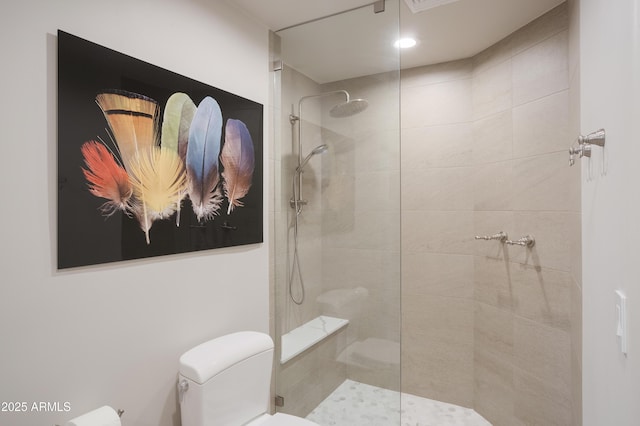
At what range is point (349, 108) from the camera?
2.06 metres

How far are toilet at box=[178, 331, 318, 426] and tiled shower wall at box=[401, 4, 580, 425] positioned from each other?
4.93ft

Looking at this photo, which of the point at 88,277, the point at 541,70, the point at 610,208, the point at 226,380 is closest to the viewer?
the point at 610,208

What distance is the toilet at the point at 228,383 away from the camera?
1463 mm

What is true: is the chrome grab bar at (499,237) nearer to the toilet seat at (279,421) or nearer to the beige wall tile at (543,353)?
the beige wall tile at (543,353)

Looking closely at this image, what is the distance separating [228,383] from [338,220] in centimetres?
107

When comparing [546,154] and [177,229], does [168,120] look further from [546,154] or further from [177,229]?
[546,154]

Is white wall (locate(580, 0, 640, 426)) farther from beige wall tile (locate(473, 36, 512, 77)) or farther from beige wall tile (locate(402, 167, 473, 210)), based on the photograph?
beige wall tile (locate(402, 167, 473, 210))

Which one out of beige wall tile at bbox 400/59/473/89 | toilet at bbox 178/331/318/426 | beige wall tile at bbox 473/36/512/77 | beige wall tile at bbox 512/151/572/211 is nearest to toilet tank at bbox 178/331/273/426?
toilet at bbox 178/331/318/426

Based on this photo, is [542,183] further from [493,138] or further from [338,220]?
[338,220]

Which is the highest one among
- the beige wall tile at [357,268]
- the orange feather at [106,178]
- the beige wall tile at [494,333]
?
the orange feather at [106,178]

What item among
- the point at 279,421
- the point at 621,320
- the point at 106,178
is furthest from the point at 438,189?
the point at 106,178

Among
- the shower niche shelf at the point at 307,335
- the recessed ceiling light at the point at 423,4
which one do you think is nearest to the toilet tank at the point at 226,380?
the shower niche shelf at the point at 307,335

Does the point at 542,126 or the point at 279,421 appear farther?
the point at 542,126

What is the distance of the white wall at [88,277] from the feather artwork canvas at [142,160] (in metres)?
0.05
